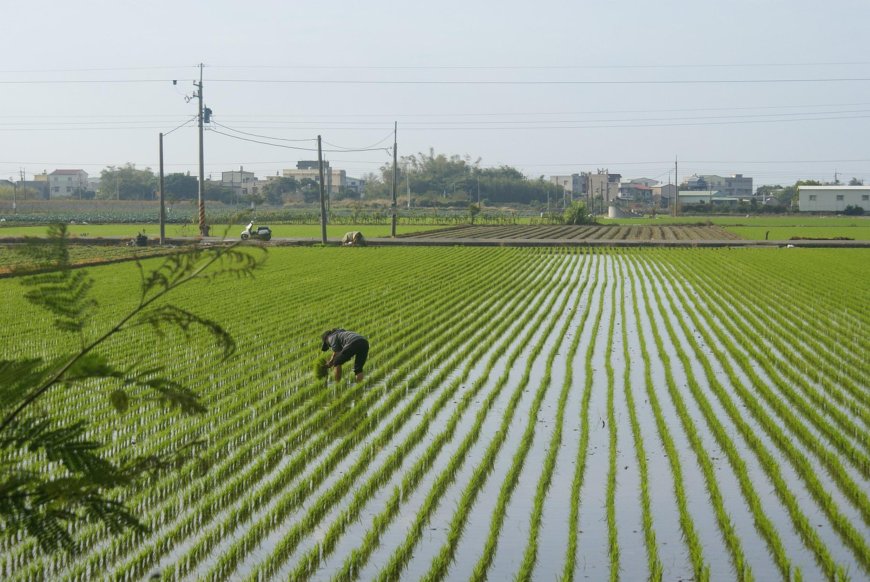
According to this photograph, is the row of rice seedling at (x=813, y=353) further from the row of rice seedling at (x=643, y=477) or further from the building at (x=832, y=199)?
the building at (x=832, y=199)

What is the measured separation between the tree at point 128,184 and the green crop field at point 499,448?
87.5 metres

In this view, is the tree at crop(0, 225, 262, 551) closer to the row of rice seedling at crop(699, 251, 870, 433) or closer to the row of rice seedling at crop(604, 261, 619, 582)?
the row of rice seedling at crop(604, 261, 619, 582)

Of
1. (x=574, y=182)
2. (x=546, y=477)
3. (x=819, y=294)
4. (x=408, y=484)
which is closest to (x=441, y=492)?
(x=408, y=484)

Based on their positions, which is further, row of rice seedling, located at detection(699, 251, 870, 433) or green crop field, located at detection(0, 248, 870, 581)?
row of rice seedling, located at detection(699, 251, 870, 433)

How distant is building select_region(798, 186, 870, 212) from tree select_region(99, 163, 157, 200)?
5533 centimetres

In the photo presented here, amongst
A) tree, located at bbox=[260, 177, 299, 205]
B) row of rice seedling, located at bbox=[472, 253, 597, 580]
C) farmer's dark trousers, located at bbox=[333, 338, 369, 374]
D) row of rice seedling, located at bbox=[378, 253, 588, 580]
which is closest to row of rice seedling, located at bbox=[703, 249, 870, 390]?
row of rice seedling, located at bbox=[472, 253, 597, 580]

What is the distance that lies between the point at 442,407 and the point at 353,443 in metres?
1.77

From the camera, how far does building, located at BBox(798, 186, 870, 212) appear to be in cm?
8000

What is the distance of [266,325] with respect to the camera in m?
15.9

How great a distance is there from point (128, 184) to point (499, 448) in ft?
332

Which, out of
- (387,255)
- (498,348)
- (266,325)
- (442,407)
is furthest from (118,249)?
(442,407)

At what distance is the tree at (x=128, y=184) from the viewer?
10275 cm

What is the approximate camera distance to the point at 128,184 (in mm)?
104812

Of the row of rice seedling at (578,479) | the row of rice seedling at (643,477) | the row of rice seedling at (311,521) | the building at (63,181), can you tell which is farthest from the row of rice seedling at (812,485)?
the building at (63,181)
